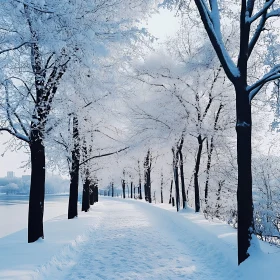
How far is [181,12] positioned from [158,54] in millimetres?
11551

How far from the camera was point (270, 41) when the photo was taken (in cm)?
872

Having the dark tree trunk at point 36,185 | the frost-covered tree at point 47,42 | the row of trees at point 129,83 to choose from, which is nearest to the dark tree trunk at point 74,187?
the row of trees at point 129,83

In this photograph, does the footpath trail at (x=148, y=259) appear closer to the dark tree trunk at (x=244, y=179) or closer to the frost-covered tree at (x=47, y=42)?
the dark tree trunk at (x=244, y=179)

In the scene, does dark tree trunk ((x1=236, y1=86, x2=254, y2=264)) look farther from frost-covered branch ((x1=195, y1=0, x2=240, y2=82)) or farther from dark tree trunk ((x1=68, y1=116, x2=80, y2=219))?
dark tree trunk ((x1=68, y1=116, x2=80, y2=219))

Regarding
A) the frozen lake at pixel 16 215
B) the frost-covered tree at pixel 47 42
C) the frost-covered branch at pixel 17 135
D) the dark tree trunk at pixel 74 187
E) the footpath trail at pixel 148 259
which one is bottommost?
the frozen lake at pixel 16 215

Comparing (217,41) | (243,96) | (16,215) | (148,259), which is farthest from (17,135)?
(16,215)

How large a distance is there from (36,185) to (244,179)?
6.25 metres

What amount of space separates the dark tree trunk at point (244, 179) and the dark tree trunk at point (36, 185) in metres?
5.92

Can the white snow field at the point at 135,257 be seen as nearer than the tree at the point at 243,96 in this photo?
Yes

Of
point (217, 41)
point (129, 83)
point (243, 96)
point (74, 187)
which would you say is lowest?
point (74, 187)

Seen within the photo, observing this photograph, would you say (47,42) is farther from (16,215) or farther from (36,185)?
(16,215)

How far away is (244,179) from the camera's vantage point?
719cm

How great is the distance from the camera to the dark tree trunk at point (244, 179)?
23.1ft

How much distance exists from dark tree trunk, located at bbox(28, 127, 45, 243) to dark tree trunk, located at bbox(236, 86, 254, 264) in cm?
592
